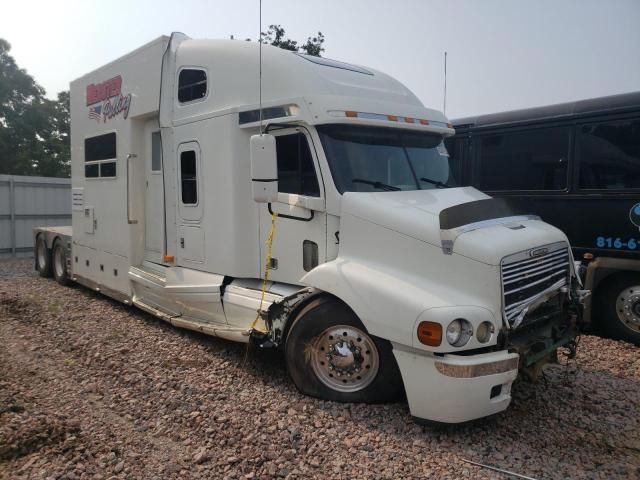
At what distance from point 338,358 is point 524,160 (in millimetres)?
4627

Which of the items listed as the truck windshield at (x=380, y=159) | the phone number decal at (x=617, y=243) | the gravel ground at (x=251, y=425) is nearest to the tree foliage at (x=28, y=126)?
the gravel ground at (x=251, y=425)

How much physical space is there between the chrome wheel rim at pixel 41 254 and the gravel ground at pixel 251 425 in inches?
209

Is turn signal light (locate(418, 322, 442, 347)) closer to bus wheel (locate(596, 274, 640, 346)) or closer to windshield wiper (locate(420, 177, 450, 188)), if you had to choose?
windshield wiper (locate(420, 177, 450, 188))

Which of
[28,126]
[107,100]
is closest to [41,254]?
[107,100]

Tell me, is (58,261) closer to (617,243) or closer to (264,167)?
(264,167)

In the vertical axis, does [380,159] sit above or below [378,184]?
above

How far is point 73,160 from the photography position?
8.83 m

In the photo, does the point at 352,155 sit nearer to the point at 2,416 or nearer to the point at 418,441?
the point at 418,441

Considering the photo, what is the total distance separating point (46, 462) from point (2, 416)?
Answer: 0.89m

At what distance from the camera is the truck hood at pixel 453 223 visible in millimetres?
3900

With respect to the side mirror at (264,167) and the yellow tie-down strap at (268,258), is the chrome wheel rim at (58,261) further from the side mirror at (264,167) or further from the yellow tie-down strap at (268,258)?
the side mirror at (264,167)

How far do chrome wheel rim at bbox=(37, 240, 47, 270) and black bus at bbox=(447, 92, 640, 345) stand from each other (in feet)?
29.1

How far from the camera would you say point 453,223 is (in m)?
4.03

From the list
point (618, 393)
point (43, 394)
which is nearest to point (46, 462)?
point (43, 394)
